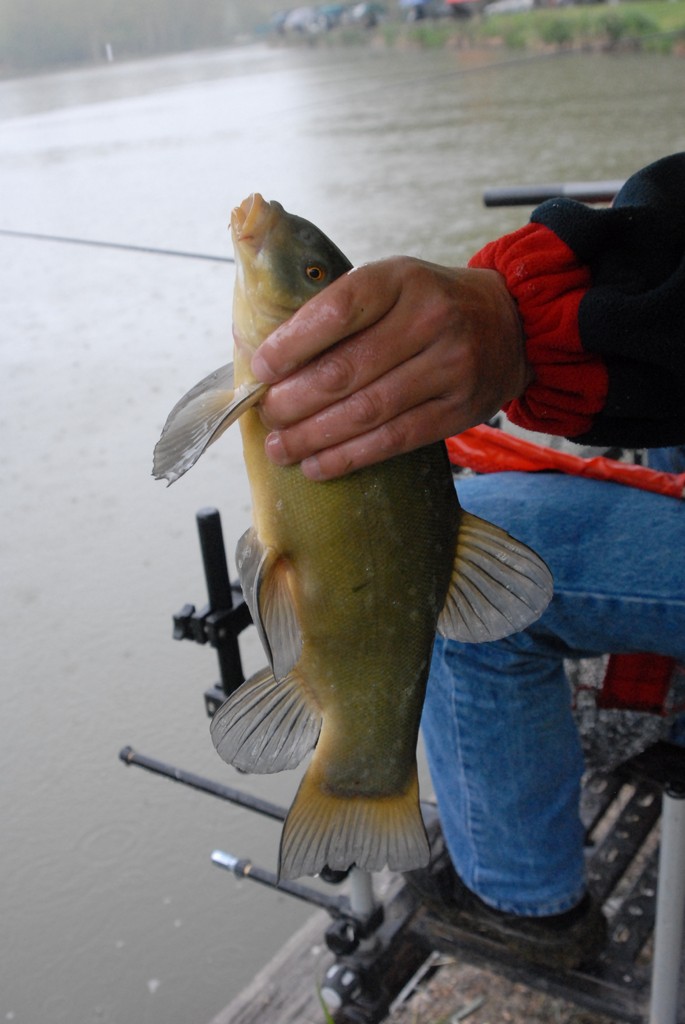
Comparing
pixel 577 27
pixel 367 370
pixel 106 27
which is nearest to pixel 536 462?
pixel 367 370

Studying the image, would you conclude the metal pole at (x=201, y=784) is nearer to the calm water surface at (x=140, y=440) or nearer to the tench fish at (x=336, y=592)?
the calm water surface at (x=140, y=440)

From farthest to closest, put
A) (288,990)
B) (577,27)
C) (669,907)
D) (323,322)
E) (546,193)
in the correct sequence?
(577,27) → (546,193) → (288,990) → (669,907) → (323,322)

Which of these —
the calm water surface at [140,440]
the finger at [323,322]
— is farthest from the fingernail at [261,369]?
the calm water surface at [140,440]

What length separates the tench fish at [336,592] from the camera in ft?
2.95

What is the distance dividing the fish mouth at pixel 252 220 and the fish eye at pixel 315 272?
0.16 feet

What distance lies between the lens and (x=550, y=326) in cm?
106

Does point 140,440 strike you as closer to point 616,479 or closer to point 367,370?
point 616,479

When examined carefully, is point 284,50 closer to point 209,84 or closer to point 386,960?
point 209,84

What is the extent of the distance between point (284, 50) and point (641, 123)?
5260 mm

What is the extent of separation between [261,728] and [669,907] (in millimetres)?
635

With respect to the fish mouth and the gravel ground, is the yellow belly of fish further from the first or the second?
the gravel ground

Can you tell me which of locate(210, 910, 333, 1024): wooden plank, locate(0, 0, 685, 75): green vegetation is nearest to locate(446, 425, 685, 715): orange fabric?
locate(210, 910, 333, 1024): wooden plank

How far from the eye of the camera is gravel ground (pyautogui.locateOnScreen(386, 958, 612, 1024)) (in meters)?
1.59

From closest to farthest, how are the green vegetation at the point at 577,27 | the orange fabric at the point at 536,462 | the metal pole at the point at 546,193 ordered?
1. the orange fabric at the point at 536,462
2. the metal pole at the point at 546,193
3. the green vegetation at the point at 577,27
